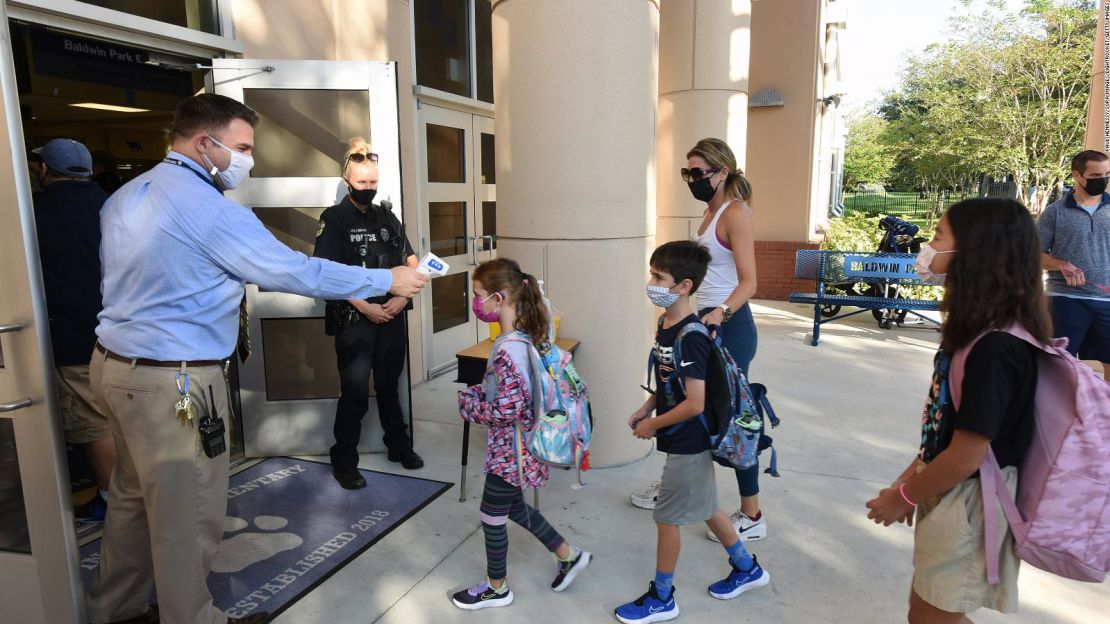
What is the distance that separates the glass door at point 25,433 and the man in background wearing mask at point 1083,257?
5.52m

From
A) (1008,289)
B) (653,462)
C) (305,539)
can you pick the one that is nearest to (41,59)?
(305,539)

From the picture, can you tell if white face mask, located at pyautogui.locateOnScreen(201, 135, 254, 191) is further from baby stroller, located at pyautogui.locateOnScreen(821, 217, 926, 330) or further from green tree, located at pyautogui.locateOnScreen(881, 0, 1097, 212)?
green tree, located at pyautogui.locateOnScreen(881, 0, 1097, 212)

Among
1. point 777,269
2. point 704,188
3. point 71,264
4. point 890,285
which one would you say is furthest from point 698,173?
point 777,269

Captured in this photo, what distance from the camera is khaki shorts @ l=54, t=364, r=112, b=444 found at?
142 inches

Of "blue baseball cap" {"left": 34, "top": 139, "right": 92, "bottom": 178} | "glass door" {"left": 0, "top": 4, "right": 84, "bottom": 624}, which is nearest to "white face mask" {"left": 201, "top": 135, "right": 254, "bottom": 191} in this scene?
"glass door" {"left": 0, "top": 4, "right": 84, "bottom": 624}

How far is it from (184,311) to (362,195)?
6.26ft

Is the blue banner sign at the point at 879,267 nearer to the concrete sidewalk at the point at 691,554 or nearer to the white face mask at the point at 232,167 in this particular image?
the concrete sidewalk at the point at 691,554

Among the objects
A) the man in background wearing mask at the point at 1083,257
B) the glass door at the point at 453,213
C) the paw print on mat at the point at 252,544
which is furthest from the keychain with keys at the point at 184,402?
the man in background wearing mask at the point at 1083,257

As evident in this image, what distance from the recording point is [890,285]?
9078 mm

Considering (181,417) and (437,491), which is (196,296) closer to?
(181,417)

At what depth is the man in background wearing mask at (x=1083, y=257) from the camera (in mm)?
4602

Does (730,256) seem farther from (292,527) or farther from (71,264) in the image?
(71,264)

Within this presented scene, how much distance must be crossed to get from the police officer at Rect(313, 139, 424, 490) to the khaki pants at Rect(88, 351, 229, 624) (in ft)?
5.24

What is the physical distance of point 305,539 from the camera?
3.60m
